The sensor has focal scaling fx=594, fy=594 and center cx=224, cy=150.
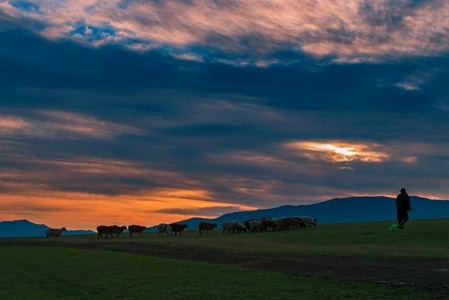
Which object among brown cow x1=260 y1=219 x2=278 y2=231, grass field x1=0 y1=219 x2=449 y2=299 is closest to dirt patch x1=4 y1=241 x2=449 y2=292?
grass field x1=0 y1=219 x2=449 y2=299

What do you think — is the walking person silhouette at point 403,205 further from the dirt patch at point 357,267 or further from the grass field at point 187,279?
the dirt patch at point 357,267

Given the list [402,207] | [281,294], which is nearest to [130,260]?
[281,294]

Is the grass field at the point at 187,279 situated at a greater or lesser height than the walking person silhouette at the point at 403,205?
lesser

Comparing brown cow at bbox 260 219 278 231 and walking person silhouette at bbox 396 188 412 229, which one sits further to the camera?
brown cow at bbox 260 219 278 231

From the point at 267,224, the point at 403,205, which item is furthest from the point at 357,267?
the point at 267,224

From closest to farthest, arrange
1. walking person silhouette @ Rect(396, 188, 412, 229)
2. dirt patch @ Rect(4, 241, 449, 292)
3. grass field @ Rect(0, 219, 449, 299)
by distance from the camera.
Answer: grass field @ Rect(0, 219, 449, 299), dirt patch @ Rect(4, 241, 449, 292), walking person silhouette @ Rect(396, 188, 412, 229)

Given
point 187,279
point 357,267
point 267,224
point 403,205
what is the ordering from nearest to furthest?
1. point 187,279
2. point 357,267
3. point 403,205
4. point 267,224

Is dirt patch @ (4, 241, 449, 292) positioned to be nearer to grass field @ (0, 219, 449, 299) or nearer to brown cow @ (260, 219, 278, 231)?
grass field @ (0, 219, 449, 299)

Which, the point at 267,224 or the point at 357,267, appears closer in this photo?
the point at 357,267

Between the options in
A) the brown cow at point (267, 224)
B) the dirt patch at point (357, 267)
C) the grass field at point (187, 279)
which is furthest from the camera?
the brown cow at point (267, 224)

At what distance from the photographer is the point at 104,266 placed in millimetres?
31547

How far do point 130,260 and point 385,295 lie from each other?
1882 centimetres

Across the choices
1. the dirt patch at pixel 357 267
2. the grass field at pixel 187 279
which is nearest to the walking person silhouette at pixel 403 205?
the grass field at pixel 187 279

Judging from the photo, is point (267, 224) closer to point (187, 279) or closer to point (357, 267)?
point (357, 267)
